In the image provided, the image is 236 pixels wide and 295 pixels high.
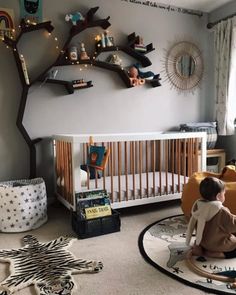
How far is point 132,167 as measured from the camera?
2.58 metres

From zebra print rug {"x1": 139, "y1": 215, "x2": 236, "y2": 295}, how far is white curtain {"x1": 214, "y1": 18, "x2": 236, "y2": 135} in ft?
5.57

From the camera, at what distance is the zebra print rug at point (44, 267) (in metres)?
1.47

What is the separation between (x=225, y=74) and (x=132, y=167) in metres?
1.81

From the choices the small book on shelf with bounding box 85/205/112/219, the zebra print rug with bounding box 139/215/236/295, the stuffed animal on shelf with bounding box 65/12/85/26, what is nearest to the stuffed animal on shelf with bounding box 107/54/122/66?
the stuffed animal on shelf with bounding box 65/12/85/26

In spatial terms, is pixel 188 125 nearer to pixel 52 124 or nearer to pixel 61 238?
pixel 52 124

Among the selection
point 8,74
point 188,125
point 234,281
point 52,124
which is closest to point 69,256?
point 234,281

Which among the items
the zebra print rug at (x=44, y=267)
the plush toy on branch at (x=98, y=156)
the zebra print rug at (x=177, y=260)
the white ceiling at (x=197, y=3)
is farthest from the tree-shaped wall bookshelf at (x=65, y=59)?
the zebra print rug at (x=177, y=260)

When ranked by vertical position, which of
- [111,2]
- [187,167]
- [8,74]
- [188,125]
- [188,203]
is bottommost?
[188,203]

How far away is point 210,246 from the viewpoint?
1.74 meters

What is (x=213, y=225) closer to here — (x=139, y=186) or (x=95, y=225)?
(x=95, y=225)

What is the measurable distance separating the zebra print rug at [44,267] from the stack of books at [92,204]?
0.23 metres

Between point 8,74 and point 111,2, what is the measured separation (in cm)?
136

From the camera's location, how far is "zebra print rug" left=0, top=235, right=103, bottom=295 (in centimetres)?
147

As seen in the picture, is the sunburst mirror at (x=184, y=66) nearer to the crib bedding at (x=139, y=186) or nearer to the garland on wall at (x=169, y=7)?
the garland on wall at (x=169, y=7)
